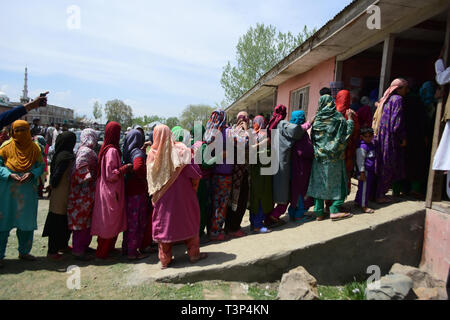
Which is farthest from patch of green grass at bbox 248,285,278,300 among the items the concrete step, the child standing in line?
the child standing in line

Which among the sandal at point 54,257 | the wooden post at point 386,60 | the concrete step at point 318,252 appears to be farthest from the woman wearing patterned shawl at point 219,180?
the wooden post at point 386,60

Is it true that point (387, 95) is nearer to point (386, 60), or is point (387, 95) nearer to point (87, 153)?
point (386, 60)

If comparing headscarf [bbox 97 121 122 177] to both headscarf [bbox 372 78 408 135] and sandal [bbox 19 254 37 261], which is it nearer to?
sandal [bbox 19 254 37 261]

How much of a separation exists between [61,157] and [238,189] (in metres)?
2.25

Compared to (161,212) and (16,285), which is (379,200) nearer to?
(161,212)

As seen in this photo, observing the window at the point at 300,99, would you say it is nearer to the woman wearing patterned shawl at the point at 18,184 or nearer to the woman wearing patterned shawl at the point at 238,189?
the woman wearing patterned shawl at the point at 238,189

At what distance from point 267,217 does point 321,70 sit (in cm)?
439

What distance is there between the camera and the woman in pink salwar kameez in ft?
10.6

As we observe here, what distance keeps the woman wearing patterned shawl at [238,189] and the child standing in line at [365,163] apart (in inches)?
59.9

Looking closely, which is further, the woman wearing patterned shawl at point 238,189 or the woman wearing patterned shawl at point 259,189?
the woman wearing patterned shawl at point 259,189

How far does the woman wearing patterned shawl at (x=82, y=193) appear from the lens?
364 centimetres

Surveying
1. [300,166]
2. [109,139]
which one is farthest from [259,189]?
[109,139]

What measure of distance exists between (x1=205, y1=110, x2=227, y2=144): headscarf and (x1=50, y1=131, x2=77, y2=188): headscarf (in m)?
1.72
